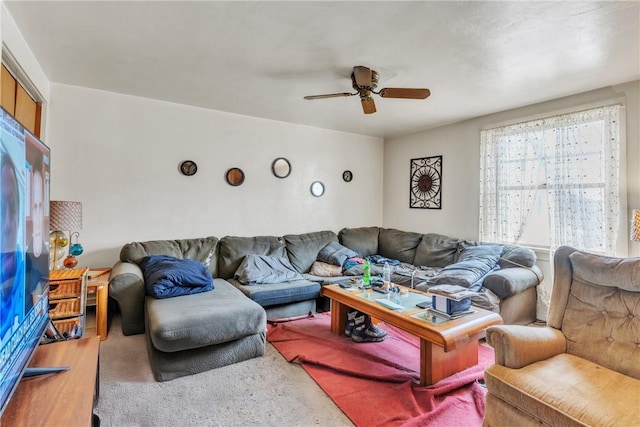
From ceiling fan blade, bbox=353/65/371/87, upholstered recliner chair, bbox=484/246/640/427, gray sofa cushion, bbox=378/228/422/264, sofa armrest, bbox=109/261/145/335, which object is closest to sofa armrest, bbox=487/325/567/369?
upholstered recliner chair, bbox=484/246/640/427

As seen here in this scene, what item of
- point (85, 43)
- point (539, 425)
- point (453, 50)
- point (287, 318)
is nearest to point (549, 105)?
point (453, 50)

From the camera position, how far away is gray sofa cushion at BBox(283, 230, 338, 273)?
13.3 ft

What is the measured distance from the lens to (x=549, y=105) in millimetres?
3340

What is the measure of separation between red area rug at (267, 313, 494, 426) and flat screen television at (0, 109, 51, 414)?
1.55 m

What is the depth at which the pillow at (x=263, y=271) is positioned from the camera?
3.34 meters

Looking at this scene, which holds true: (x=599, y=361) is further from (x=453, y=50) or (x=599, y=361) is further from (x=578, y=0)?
(x=453, y=50)

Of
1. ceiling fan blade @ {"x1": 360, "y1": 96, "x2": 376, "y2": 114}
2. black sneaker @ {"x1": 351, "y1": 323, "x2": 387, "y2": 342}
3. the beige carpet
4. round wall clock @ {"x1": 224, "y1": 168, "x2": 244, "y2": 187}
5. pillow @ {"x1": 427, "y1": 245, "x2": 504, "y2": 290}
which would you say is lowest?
the beige carpet

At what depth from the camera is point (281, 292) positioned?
315cm

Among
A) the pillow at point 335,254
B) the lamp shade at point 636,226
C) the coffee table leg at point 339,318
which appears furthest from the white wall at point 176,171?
the lamp shade at point 636,226

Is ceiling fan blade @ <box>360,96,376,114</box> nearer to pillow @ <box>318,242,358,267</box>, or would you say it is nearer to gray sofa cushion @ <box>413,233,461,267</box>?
pillow @ <box>318,242,358,267</box>

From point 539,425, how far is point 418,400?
69 centimetres

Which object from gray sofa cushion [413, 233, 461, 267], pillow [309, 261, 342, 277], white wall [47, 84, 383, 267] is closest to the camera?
white wall [47, 84, 383, 267]

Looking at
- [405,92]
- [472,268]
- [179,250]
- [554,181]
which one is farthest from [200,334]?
[554,181]

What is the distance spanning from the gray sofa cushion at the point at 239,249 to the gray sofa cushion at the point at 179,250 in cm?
8
